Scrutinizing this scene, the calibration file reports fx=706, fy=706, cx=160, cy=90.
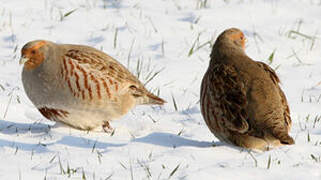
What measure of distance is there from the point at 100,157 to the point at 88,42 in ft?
12.4

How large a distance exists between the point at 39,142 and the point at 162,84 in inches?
93.5

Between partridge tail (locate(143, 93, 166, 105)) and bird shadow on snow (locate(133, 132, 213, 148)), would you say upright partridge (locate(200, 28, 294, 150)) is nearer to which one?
bird shadow on snow (locate(133, 132, 213, 148))

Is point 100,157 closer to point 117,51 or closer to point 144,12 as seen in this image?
point 117,51

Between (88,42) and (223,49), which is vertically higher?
(223,49)

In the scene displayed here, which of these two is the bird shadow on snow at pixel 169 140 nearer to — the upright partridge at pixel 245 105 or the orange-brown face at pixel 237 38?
the upright partridge at pixel 245 105

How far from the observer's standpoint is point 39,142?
5238 millimetres

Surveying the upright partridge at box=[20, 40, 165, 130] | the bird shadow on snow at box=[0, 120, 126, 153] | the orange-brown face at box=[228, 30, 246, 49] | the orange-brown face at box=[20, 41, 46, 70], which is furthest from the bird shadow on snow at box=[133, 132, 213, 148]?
the orange-brown face at box=[20, 41, 46, 70]

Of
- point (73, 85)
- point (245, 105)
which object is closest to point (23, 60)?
point (73, 85)

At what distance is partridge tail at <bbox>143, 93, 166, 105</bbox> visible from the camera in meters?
6.39

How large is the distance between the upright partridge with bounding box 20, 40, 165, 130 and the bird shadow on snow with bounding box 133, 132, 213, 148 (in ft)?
1.97

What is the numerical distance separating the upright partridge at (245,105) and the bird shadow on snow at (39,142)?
2.48ft

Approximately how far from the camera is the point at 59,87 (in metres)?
5.82

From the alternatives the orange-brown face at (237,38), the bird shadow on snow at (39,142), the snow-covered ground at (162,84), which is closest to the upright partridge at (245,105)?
the snow-covered ground at (162,84)

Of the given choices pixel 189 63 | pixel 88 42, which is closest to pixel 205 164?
pixel 189 63
